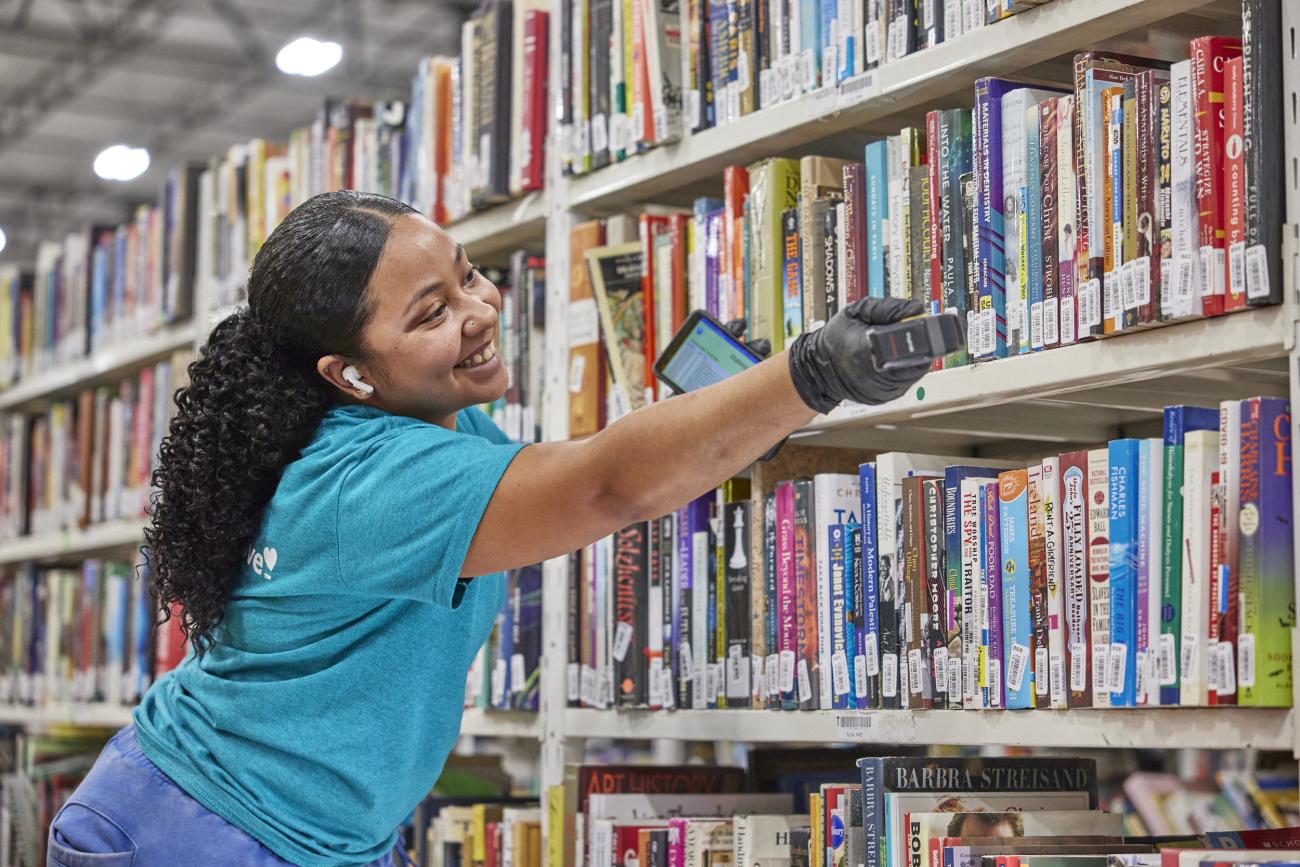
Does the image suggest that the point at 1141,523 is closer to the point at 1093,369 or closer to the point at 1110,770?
the point at 1093,369

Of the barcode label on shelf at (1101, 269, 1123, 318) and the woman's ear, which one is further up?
the barcode label on shelf at (1101, 269, 1123, 318)

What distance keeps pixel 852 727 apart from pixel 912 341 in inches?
26.1

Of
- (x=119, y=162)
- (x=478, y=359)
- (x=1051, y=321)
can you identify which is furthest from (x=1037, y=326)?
(x=119, y=162)

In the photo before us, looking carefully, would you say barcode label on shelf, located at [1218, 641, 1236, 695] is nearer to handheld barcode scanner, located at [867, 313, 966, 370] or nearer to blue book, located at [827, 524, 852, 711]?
handheld barcode scanner, located at [867, 313, 966, 370]

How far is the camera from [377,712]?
72.1 inches

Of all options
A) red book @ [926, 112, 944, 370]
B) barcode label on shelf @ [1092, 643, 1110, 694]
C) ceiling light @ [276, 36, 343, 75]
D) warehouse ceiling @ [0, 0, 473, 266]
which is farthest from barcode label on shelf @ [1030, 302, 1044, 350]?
warehouse ceiling @ [0, 0, 473, 266]

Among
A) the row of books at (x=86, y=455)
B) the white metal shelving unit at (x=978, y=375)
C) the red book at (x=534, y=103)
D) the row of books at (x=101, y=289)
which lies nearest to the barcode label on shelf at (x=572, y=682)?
the white metal shelving unit at (x=978, y=375)

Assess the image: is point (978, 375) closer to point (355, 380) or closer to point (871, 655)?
point (871, 655)

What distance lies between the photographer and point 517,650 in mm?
→ 2576

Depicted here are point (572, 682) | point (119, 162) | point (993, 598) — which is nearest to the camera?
point (993, 598)

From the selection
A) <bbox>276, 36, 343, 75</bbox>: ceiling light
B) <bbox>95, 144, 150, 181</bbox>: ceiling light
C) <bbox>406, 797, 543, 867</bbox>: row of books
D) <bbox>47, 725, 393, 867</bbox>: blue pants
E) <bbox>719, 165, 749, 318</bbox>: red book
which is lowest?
<bbox>406, 797, 543, 867</bbox>: row of books

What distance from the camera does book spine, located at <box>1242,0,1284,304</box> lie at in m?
1.47

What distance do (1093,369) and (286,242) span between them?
0.93 meters

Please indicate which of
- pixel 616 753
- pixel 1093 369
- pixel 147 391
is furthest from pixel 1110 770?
pixel 1093 369
